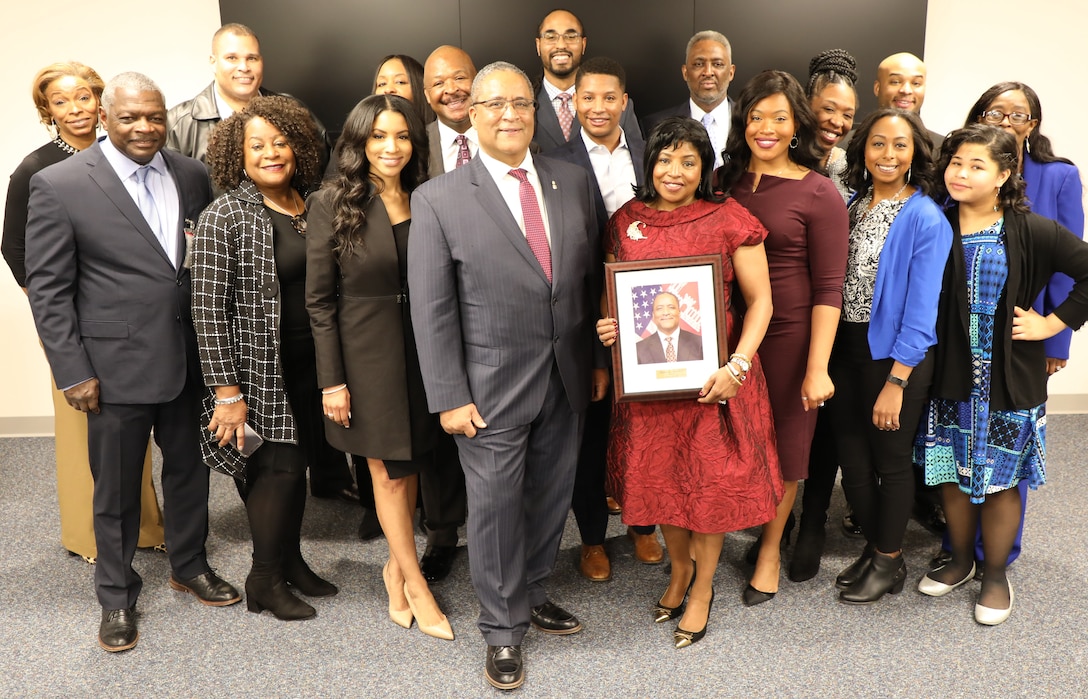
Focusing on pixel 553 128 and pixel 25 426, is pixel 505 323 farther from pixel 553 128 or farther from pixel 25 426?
pixel 25 426

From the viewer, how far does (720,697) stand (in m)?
2.61

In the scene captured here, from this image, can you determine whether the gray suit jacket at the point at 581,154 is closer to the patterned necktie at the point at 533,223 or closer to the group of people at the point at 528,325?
the group of people at the point at 528,325

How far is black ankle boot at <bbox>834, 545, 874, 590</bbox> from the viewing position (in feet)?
10.5

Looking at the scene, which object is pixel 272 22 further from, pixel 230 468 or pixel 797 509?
pixel 797 509

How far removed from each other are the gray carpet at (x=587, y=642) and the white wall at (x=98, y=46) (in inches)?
101

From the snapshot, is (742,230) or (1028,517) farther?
(1028,517)

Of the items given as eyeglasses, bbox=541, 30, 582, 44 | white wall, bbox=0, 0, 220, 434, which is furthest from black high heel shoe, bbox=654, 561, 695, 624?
white wall, bbox=0, 0, 220, 434

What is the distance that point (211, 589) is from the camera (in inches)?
125

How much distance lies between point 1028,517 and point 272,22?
14.6 feet

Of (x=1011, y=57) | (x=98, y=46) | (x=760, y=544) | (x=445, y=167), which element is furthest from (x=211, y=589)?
(x=1011, y=57)

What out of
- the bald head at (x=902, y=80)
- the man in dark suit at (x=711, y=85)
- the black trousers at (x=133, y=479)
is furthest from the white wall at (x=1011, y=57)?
the black trousers at (x=133, y=479)

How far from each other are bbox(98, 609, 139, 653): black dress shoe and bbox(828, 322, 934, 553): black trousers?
8.52ft

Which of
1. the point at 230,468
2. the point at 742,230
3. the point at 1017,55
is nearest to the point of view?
the point at 742,230

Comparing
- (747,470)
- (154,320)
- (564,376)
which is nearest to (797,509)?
(747,470)
